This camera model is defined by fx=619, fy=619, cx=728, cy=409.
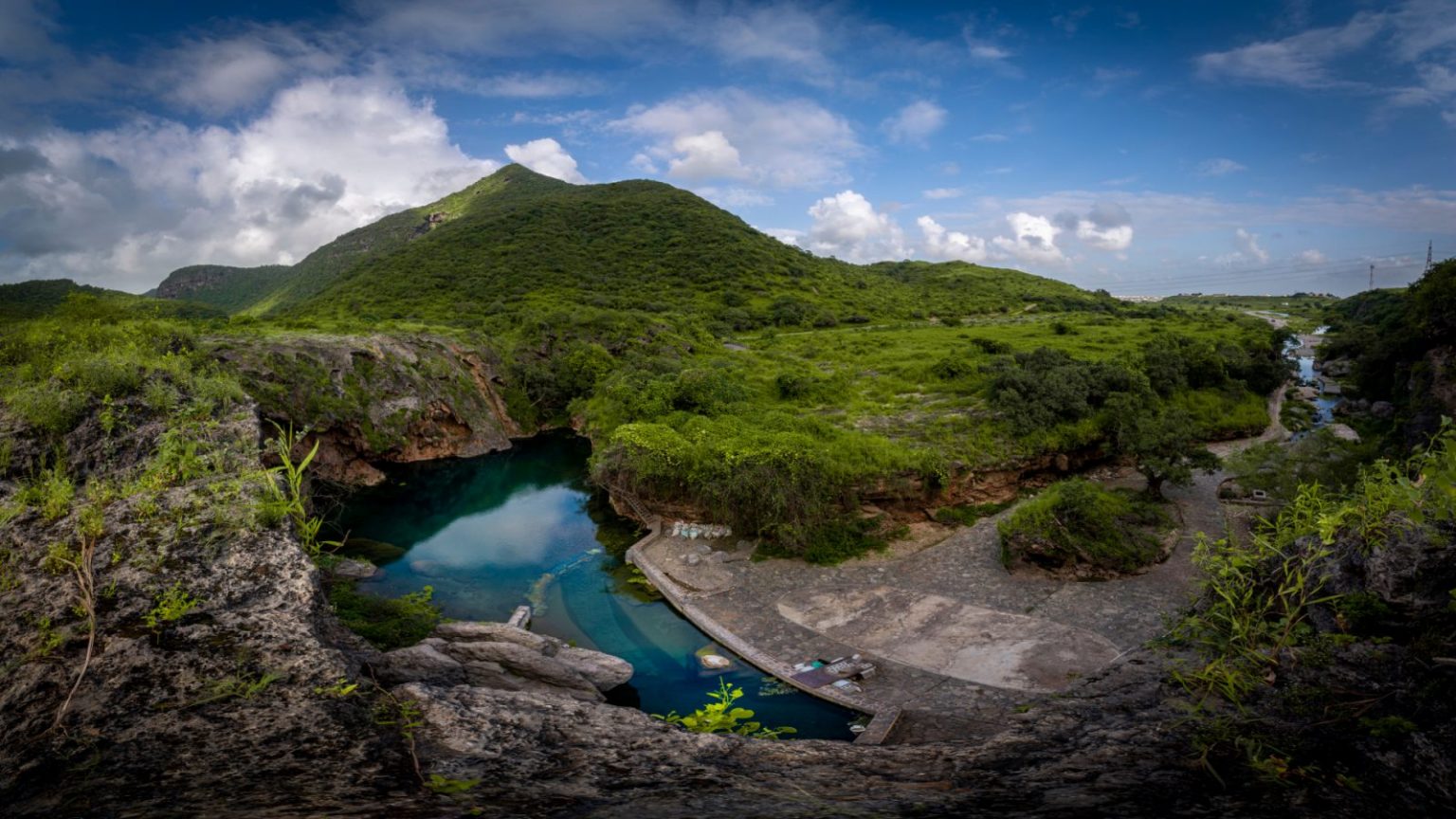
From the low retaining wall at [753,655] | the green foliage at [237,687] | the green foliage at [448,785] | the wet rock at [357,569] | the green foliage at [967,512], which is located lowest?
the low retaining wall at [753,655]

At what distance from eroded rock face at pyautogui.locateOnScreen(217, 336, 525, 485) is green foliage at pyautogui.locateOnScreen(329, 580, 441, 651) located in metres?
19.4

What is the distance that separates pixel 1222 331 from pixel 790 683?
5636 centimetres

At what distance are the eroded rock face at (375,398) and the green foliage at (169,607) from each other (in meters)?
27.8

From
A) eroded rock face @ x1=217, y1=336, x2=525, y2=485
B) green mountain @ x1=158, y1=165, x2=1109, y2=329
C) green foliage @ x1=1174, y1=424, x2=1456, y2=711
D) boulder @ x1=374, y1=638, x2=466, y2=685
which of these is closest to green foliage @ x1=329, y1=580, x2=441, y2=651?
boulder @ x1=374, y1=638, x2=466, y2=685

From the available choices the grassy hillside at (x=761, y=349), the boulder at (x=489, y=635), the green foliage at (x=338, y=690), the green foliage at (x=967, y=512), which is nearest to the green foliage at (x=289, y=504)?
the green foliage at (x=338, y=690)

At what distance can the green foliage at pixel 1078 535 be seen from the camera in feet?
61.4

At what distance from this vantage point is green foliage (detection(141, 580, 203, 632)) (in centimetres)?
541

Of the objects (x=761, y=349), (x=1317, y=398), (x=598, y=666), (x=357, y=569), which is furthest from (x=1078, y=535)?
(x=1317, y=398)

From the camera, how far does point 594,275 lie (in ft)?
238

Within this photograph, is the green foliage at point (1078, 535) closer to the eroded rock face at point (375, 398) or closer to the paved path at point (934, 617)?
the paved path at point (934, 617)

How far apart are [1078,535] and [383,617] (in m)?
19.0

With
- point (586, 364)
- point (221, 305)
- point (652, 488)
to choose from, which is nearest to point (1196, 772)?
point (652, 488)

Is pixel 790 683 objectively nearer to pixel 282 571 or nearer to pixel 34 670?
pixel 282 571

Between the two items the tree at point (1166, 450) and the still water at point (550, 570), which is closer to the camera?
the still water at point (550, 570)
